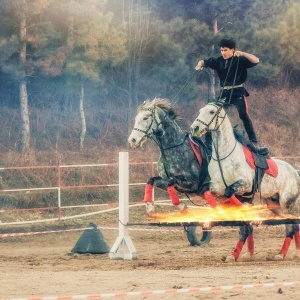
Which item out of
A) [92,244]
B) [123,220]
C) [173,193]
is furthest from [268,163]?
[92,244]

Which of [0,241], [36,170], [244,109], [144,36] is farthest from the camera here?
[144,36]

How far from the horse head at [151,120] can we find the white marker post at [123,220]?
0.80 metres

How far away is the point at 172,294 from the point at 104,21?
1007 inches

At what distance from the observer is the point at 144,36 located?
4075cm

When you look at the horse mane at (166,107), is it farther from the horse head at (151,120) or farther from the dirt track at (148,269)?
the dirt track at (148,269)

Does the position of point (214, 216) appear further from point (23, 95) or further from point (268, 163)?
point (23, 95)

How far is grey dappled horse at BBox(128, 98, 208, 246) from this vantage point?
1675cm

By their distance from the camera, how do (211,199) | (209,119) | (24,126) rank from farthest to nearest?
(24,126) < (211,199) < (209,119)

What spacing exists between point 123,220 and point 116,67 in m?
26.4

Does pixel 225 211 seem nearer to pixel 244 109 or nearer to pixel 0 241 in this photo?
pixel 244 109

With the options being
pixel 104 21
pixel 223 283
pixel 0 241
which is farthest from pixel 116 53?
pixel 223 283

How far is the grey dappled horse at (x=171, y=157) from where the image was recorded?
659 inches

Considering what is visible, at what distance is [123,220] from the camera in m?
17.2

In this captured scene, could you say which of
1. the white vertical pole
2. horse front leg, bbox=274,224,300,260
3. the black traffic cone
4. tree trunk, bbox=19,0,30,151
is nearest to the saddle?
horse front leg, bbox=274,224,300,260
